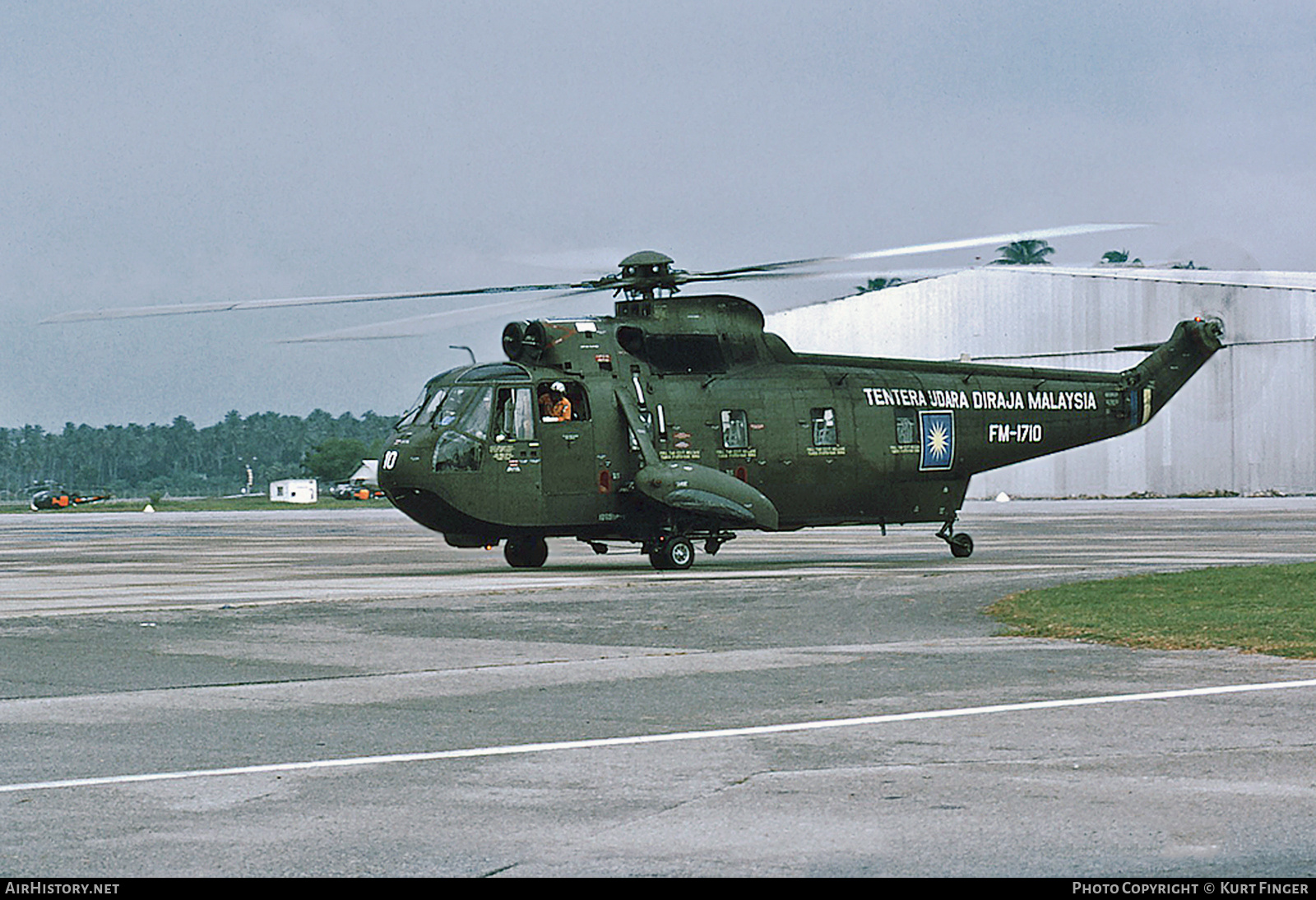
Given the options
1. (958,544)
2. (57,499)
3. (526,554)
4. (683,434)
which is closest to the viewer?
(683,434)

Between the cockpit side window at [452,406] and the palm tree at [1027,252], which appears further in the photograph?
the palm tree at [1027,252]

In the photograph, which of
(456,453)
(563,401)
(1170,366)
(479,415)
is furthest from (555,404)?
(1170,366)

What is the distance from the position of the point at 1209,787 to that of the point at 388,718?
5.07 m

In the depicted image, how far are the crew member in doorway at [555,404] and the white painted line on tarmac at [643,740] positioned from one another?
635 inches

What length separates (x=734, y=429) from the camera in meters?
27.5

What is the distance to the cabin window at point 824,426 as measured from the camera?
28.2 meters

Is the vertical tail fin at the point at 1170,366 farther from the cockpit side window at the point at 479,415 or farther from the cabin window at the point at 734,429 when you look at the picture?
the cockpit side window at the point at 479,415

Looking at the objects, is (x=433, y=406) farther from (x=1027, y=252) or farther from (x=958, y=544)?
(x=1027, y=252)

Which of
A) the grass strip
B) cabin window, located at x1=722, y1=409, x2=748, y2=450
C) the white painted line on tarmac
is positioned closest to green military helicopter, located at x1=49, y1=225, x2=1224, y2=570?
cabin window, located at x1=722, y1=409, x2=748, y2=450

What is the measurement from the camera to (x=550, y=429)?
2606 cm

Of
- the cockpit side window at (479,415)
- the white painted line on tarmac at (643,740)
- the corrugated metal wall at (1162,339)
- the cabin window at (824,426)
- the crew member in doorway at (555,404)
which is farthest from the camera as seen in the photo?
the corrugated metal wall at (1162,339)

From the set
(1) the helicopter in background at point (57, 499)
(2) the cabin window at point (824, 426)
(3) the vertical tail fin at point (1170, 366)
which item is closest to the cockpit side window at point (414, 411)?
(2) the cabin window at point (824, 426)

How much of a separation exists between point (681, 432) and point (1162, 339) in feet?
165

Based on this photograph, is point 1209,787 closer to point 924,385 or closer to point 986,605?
point 986,605
